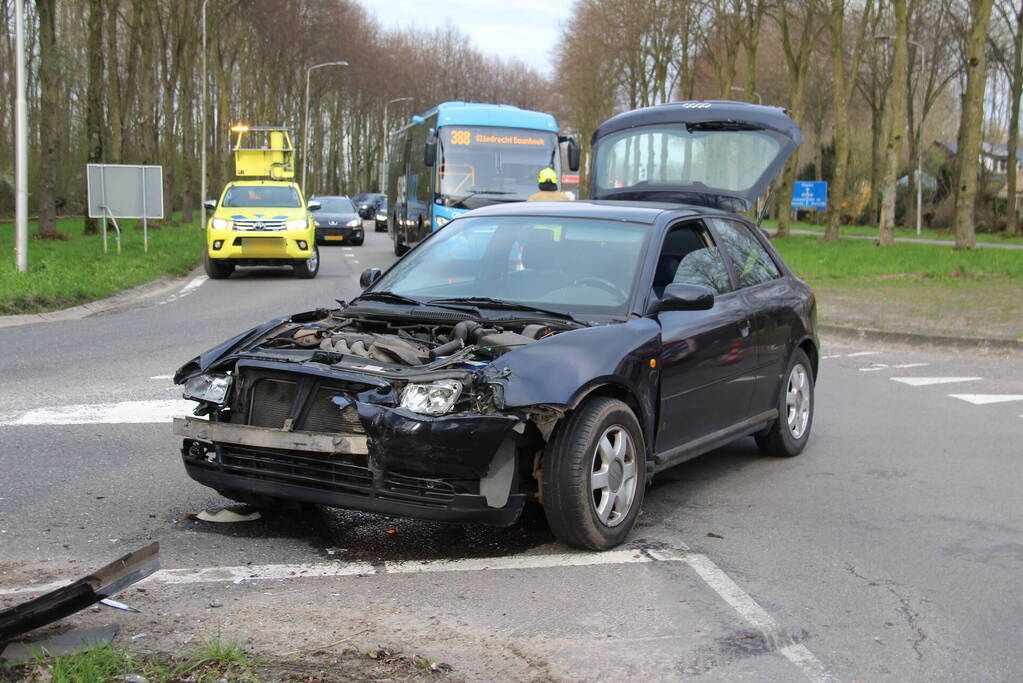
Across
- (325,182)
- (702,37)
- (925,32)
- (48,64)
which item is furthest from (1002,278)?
(325,182)

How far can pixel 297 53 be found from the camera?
185ft

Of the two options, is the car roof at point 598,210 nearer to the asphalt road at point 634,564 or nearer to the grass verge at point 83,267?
the asphalt road at point 634,564

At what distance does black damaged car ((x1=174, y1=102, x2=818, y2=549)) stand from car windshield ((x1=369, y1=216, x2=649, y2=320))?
0.04ft

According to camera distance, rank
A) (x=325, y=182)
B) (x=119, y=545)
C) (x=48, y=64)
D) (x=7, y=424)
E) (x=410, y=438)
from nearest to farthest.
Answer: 1. (x=410, y=438)
2. (x=119, y=545)
3. (x=7, y=424)
4. (x=48, y=64)
5. (x=325, y=182)

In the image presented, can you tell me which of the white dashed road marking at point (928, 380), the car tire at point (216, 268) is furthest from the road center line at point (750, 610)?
the car tire at point (216, 268)

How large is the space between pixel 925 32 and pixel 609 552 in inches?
Answer: 1966

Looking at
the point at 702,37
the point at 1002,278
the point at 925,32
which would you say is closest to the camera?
the point at 1002,278

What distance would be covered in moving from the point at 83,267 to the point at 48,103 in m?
8.02

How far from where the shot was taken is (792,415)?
24.8ft

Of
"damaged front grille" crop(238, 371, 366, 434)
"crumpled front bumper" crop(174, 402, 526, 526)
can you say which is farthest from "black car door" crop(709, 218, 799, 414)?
"damaged front grille" crop(238, 371, 366, 434)

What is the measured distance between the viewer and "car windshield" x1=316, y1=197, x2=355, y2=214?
36.0m

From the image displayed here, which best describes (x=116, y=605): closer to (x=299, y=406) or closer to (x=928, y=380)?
(x=299, y=406)

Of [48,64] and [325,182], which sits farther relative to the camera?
[325,182]

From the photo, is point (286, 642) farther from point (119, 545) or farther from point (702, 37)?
point (702, 37)
